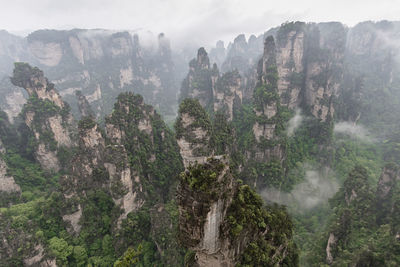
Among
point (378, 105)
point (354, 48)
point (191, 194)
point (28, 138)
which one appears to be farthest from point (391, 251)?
point (354, 48)

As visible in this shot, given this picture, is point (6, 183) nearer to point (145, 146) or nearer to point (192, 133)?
point (145, 146)

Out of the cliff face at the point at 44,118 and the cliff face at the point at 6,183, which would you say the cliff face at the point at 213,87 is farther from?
the cliff face at the point at 6,183

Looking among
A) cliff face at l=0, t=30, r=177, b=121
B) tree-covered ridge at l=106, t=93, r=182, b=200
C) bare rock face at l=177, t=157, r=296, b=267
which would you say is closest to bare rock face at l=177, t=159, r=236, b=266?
bare rock face at l=177, t=157, r=296, b=267

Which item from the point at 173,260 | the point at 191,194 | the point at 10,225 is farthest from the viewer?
the point at 173,260

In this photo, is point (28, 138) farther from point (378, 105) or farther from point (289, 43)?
point (378, 105)

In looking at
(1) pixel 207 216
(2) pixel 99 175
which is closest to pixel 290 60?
(2) pixel 99 175

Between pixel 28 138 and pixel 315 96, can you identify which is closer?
pixel 28 138
